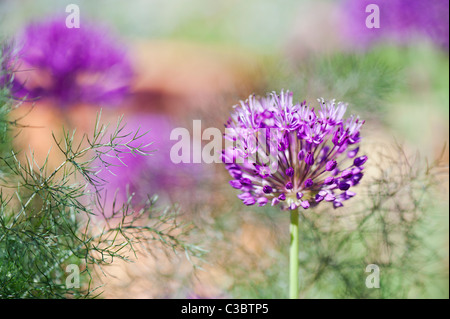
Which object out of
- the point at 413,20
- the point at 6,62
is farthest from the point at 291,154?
the point at 413,20

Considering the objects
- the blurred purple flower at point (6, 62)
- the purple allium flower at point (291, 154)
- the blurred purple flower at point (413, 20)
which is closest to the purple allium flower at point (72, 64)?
the blurred purple flower at point (6, 62)

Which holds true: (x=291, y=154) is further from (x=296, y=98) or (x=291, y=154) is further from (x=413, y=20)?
(x=413, y=20)

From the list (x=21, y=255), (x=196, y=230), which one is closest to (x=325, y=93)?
(x=196, y=230)

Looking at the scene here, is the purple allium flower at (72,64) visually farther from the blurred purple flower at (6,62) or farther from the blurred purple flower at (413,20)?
the blurred purple flower at (413,20)

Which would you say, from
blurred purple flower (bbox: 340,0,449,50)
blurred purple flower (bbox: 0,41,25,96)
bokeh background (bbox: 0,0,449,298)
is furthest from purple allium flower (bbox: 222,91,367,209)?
blurred purple flower (bbox: 340,0,449,50)

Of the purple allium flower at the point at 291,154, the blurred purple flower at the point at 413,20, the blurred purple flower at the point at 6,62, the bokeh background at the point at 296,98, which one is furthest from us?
the blurred purple flower at the point at 413,20

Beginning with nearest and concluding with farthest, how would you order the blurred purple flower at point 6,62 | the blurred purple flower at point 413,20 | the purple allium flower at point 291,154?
the purple allium flower at point 291,154
the blurred purple flower at point 6,62
the blurred purple flower at point 413,20

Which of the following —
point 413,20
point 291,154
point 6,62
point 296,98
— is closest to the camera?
point 291,154
